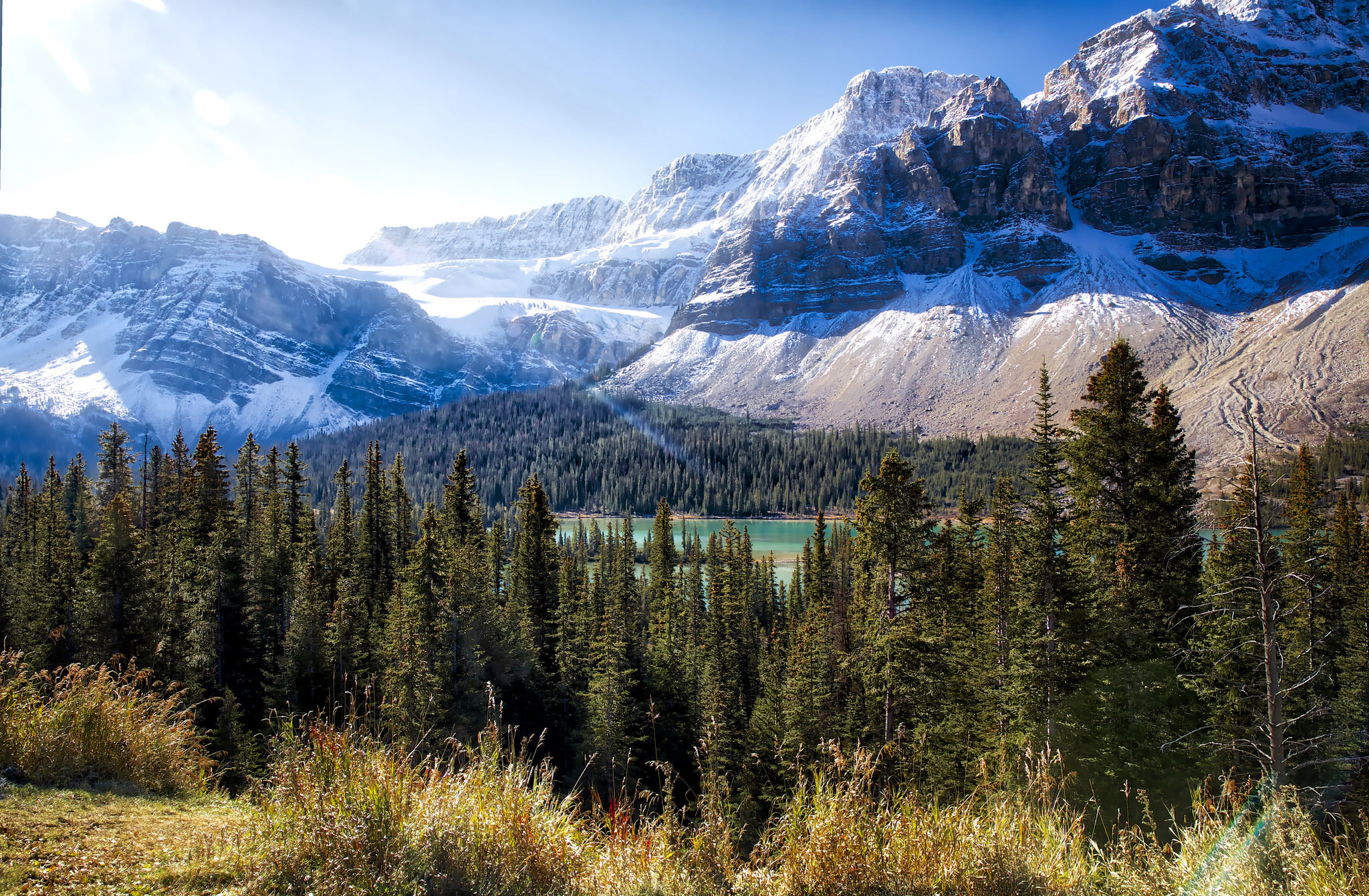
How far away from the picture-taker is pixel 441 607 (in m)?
24.0

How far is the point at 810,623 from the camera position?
99.5 feet

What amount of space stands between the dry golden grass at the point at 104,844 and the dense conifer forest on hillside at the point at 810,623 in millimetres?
1329

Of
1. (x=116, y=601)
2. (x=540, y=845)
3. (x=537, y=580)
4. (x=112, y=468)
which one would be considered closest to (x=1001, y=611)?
(x=540, y=845)

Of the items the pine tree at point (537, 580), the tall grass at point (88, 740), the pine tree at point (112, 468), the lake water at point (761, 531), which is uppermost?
the pine tree at point (112, 468)

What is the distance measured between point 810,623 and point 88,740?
26.9 m

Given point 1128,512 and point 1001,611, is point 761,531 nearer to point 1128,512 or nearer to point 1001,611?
point 1001,611

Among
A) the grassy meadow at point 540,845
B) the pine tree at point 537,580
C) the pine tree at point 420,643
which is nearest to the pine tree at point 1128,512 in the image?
the grassy meadow at point 540,845

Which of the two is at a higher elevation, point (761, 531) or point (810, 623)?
point (810, 623)

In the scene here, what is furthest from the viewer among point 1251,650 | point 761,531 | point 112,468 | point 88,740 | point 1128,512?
point 761,531

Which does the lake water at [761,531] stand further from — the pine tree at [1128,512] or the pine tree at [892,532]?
the pine tree at [1128,512]

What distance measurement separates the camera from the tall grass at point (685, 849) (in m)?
4.07

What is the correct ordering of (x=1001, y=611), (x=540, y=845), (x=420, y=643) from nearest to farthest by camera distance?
1. (x=540, y=845)
2. (x=1001, y=611)
3. (x=420, y=643)

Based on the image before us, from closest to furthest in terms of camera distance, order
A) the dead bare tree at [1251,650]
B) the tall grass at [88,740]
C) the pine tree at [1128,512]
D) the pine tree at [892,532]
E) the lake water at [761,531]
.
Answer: the tall grass at [88,740], the dead bare tree at [1251,650], the pine tree at [1128,512], the pine tree at [892,532], the lake water at [761,531]

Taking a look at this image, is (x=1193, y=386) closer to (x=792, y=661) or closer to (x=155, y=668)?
(x=792, y=661)
